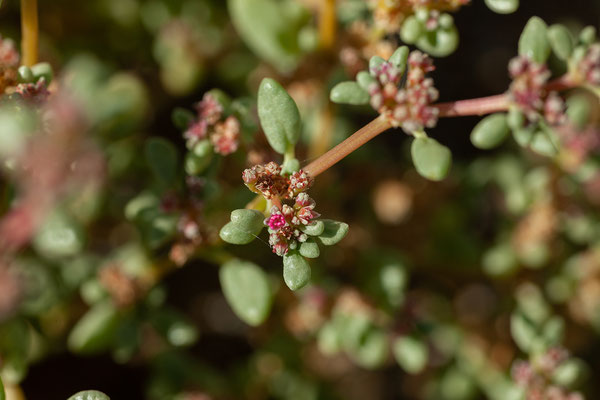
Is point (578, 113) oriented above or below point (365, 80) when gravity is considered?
below

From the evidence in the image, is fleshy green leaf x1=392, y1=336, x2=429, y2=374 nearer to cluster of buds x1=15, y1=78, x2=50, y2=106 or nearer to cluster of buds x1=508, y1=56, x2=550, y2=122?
cluster of buds x1=508, y1=56, x2=550, y2=122

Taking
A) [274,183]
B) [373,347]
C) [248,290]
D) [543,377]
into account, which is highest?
[274,183]

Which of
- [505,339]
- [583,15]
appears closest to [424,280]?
[505,339]

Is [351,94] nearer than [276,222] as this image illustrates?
No

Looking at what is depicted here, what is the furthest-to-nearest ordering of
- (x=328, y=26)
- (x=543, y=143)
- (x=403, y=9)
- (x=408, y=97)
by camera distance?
1. (x=328, y=26)
2. (x=403, y=9)
3. (x=543, y=143)
4. (x=408, y=97)

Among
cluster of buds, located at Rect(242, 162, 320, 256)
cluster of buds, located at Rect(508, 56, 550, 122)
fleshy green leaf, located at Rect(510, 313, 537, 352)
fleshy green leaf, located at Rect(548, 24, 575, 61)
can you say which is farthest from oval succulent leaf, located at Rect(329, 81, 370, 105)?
fleshy green leaf, located at Rect(510, 313, 537, 352)

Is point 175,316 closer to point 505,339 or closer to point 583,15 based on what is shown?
point 505,339

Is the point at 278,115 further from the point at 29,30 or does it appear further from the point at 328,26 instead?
the point at 29,30

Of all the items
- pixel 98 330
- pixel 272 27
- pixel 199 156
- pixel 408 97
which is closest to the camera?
pixel 408 97

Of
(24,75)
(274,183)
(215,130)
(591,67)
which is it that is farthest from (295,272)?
(591,67)

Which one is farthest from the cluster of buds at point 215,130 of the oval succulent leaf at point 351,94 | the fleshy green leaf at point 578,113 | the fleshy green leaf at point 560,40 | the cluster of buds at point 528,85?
the fleshy green leaf at point 578,113
